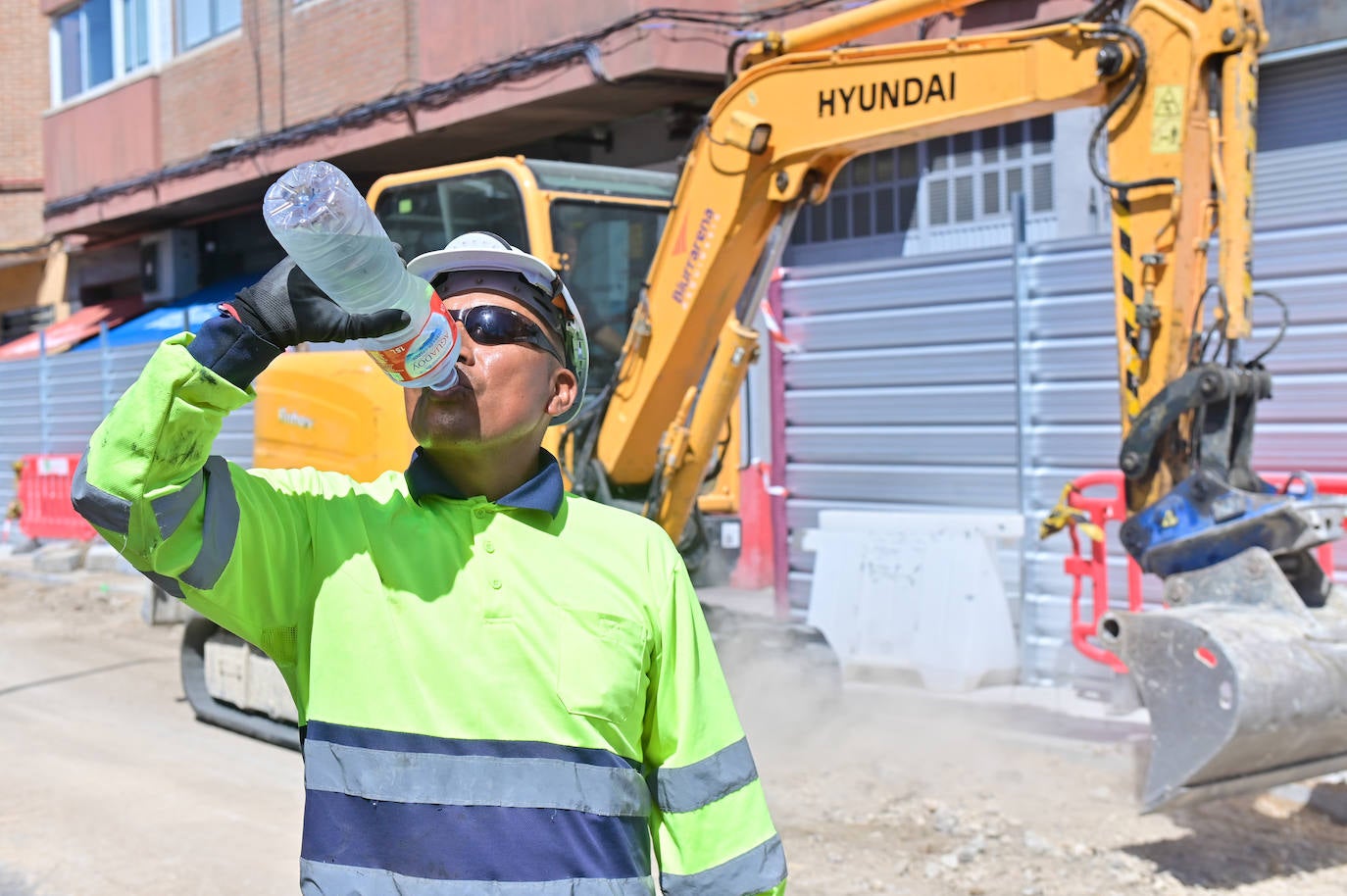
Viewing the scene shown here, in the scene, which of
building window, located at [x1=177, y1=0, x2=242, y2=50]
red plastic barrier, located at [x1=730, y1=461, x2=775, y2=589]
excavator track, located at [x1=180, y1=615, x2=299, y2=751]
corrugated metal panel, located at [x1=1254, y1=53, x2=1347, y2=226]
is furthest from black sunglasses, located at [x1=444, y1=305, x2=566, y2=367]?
building window, located at [x1=177, y1=0, x2=242, y2=50]

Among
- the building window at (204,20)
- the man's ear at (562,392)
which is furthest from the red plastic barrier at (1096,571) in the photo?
the building window at (204,20)

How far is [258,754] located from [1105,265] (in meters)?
5.42

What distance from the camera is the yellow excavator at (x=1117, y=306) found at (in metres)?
5.05

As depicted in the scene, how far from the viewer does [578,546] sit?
2.15 m

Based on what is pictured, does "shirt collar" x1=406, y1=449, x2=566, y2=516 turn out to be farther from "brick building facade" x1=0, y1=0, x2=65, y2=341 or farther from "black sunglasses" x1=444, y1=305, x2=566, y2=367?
"brick building facade" x1=0, y1=0, x2=65, y2=341

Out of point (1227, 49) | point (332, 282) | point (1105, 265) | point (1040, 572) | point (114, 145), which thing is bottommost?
point (1040, 572)

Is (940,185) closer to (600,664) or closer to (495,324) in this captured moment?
(495,324)

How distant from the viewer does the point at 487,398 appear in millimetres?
2152

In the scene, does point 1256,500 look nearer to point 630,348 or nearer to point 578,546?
point 630,348

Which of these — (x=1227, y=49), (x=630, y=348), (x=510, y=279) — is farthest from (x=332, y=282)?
(x=630, y=348)

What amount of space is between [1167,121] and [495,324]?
4.44 metres

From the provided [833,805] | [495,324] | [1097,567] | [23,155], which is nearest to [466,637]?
[495,324]

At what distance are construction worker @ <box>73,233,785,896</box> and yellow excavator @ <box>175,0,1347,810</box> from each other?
10.7 feet

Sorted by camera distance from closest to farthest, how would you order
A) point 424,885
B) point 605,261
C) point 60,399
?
point 424,885
point 605,261
point 60,399
